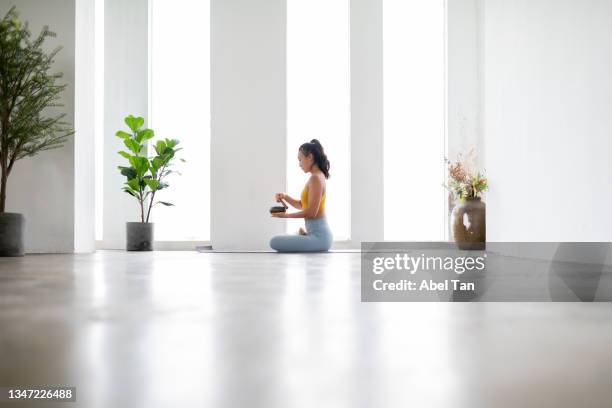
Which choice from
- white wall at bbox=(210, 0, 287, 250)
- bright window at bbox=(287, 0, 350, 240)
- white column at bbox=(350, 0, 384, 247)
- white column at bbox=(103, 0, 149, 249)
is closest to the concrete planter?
white column at bbox=(350, 0, 384, 247)

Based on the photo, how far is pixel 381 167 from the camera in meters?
5.62

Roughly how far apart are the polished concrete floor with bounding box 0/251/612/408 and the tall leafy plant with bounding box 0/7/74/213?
8.67ft

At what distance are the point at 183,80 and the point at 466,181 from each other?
3356 mm

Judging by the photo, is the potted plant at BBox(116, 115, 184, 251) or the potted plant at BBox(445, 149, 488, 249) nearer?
the potted plant at BBox(445, 149, 488, 249)

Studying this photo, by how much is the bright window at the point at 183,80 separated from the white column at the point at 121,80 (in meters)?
0.12

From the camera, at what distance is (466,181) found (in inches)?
192

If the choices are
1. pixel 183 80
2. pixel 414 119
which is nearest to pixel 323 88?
pixel 414 119

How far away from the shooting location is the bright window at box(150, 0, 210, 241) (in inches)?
226

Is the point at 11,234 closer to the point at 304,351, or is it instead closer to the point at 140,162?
the point at 140,162

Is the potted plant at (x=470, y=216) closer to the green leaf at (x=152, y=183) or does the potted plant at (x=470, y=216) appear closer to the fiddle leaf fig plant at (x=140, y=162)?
the fiddle leaf fig plant at (x=140, y=162)

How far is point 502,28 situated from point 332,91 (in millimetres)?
2201

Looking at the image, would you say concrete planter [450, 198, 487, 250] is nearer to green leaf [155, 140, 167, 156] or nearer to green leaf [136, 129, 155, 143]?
green leaf [155, 140, 167, 156]

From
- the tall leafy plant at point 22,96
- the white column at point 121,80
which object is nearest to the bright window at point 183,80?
the white column at point 121,80

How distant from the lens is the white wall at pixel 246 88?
5547mm
